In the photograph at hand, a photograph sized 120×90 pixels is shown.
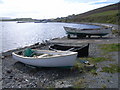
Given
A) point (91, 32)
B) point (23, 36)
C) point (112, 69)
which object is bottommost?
point (23, 36)

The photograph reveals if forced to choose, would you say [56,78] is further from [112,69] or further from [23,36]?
[23,36]

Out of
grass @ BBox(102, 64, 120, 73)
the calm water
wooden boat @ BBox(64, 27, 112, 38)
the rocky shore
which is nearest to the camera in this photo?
the rocky shore

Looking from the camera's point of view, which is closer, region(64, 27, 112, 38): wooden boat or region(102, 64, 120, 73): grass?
region(102, 64, 120, 73): grass

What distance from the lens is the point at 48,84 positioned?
10555 mm

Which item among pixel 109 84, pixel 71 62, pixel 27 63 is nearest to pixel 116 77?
pixel 109 84

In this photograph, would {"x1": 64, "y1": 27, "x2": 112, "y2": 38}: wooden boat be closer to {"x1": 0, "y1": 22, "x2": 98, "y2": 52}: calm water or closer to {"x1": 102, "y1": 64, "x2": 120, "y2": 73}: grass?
Result: {"x1": 0, "y1": 22, "x2": 98, "y2": 52}: calm water

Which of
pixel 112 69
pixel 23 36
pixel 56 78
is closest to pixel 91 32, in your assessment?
pixel 112 69

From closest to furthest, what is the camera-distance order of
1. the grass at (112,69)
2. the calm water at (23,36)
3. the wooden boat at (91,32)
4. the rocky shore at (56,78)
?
the rocky shore at (56,78)
the grass at (112,69)
the wooden boat at (91,32)
the calm water at (23,36)

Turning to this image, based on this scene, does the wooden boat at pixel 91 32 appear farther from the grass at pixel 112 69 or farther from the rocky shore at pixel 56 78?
the grass at pixel 112 69

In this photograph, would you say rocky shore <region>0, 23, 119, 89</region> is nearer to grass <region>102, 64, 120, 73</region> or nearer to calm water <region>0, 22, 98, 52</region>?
grass <region>102, 64, 120, 73</region>

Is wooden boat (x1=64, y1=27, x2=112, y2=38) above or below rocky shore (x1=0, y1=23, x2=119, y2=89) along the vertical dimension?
above

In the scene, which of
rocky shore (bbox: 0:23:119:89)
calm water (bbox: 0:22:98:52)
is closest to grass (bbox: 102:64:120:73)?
rocky shore (bbox: 0:23:119:89)

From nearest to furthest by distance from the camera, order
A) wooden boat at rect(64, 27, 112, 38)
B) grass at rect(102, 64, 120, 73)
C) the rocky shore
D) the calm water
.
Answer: the rocky shore, grass at rect(102, 64, 120, 73), wooden boat at rect(64, 27, 112, 38), the calm water

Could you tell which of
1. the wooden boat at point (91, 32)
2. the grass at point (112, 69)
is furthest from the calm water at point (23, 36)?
the grass at point (112, 69)
